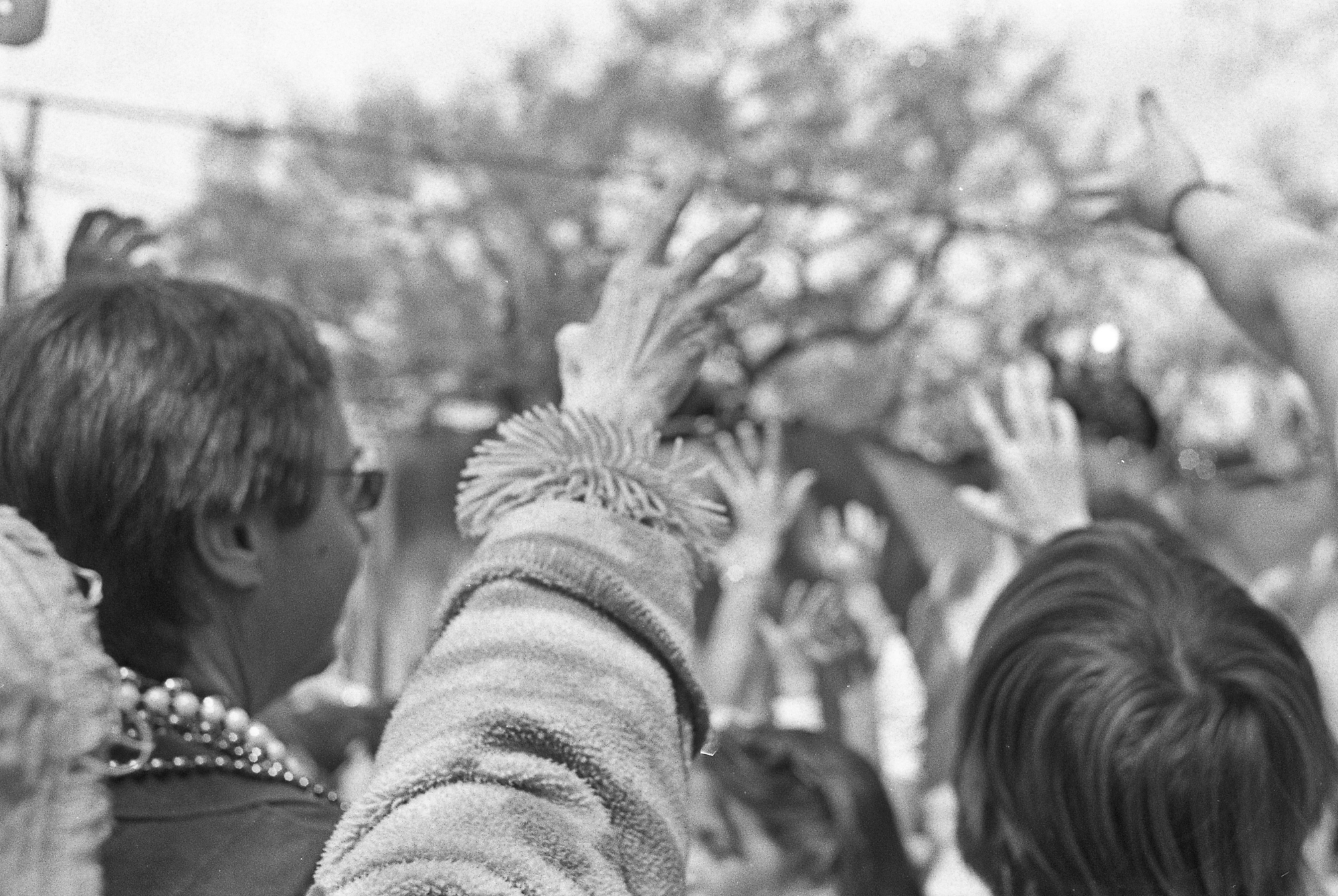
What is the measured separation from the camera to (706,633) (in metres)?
4.83

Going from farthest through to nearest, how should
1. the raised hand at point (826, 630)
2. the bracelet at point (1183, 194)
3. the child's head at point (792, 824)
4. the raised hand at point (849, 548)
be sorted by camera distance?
the raised hand at point (849, 548) < the raised hand at point (826, 630) < the child's head at point (792, 824) < the bracelet at point (1183, 194)

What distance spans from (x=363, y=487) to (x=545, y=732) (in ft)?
1.48

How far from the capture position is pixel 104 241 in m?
1.59

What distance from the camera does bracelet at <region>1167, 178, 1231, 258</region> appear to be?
1528mm

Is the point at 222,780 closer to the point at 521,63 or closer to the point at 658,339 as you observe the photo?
the point at 658,339

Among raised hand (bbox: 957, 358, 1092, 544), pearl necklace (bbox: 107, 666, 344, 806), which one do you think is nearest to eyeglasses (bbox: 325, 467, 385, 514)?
pearl necklace (bbox: 107, 666, 344, 806)

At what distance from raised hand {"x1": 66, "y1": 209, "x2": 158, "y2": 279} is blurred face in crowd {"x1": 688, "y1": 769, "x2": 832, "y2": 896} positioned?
3.57 ft

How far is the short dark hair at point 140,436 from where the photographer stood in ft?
3.38

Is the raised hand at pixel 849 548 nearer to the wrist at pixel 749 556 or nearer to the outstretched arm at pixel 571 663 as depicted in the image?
the wrist at pixel 749 556

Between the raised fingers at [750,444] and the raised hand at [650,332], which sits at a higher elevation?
the raised hand at [650,332]

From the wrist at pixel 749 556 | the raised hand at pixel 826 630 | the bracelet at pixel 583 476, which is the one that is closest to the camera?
the bracelet at pixel 583 476

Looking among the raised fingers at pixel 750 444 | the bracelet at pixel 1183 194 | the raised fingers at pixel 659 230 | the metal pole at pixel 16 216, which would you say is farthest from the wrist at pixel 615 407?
the raised fingers at pixel 750 444

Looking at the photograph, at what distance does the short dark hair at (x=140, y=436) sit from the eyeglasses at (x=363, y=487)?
55 mm

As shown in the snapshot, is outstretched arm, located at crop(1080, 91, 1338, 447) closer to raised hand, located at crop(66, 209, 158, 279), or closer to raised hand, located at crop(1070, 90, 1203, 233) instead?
raised hand, located at crop(1070, 90, 1203, 233)
